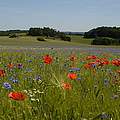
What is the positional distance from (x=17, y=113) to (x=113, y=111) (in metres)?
0.61

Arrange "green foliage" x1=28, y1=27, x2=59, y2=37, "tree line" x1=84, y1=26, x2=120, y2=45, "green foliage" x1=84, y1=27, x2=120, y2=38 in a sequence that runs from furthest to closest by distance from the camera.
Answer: "green foliage" x1=28, y1=27, x2=59, y2=37 < "green foliage" x1=84, y1=27, x2=120, y2=38 < "tree line" x1=84, y1=26, x2=120, y2=45

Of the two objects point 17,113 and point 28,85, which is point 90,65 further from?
point 17,113

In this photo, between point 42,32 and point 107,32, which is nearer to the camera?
point 107,32

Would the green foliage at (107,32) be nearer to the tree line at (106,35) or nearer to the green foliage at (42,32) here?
the tree line at (106,35)

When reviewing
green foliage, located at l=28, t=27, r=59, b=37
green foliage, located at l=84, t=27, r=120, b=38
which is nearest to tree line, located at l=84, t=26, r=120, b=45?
green foliage, located at l=84, t=27, r=120, b=38

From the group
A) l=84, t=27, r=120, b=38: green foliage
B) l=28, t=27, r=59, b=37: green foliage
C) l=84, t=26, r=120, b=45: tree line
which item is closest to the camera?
l=84, t=26, r=120, b=45: tree line

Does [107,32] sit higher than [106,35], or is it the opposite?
[107,32]

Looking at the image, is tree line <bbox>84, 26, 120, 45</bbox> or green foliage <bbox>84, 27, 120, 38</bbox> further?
green foliage <bbox>84, 27, 120, 38</bbox>

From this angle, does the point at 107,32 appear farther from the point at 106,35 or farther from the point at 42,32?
the point at 42,32

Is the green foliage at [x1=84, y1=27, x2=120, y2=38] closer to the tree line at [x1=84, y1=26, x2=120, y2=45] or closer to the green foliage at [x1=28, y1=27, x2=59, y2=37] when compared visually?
the tree line at [x1=84, y1=26, x2=120, y2=45]

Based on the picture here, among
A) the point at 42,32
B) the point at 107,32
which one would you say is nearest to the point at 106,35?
the point at 107,32

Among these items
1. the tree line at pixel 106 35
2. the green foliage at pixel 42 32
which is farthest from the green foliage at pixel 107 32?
the green foliage at pixel 42 32

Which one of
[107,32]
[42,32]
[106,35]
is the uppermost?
[107,32]

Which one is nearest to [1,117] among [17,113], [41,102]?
[17,113]
